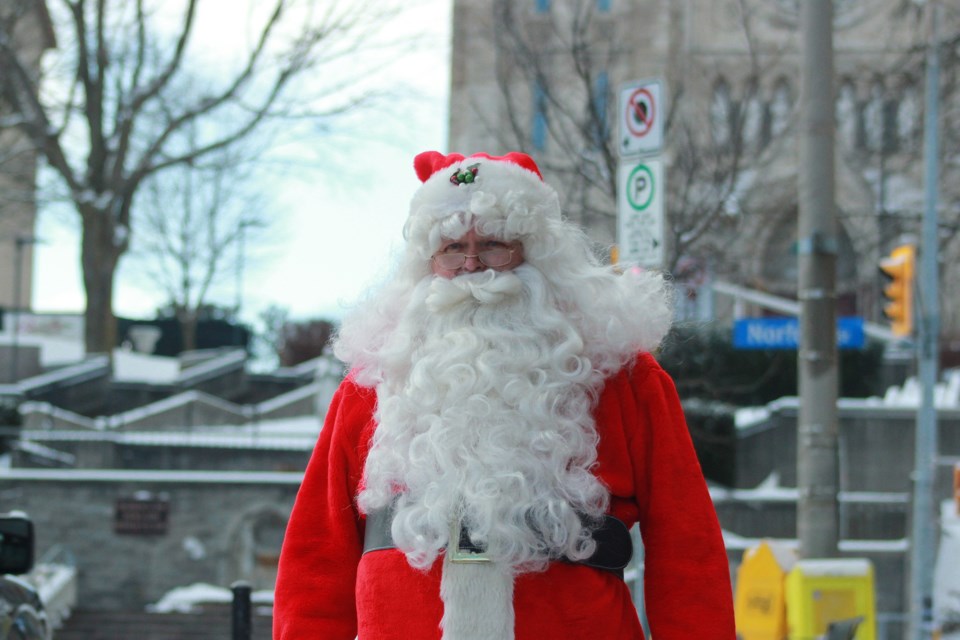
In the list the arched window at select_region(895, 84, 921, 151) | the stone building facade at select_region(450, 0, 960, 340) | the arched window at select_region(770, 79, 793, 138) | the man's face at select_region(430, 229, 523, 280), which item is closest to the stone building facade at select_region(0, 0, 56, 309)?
the stone building facade at select_region(450, 0, 960, 340)

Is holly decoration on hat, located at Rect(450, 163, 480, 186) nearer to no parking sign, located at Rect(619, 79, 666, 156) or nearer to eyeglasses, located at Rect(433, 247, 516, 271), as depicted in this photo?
eyeglasses, located at Rect(433, 247, 516, 271)

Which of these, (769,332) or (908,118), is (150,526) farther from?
(908,118)

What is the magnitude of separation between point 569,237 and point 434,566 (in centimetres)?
89

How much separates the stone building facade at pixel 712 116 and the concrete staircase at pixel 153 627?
5.37 metres

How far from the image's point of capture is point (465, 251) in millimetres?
2852

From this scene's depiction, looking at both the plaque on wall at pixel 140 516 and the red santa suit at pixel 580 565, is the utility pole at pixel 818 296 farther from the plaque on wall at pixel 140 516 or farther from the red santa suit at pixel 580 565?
the plaque on wall at pixel 140 516

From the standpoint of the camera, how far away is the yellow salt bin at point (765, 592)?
7844 millimetres

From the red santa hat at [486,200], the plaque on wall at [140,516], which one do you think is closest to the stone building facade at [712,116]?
the red santa hat at [486,200]

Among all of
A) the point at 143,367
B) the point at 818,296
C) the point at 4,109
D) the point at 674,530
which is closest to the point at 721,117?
the point at 818,296

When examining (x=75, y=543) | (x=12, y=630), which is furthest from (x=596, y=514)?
(x=75, y=543)

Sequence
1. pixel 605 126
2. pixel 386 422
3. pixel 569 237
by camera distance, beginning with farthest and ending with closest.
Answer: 1. pixel 605 126
2. pixel 569 237
3. pixel 386 422

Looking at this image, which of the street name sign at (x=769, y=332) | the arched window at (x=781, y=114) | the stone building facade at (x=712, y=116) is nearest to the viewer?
the street name sign at (x=769, y=332)

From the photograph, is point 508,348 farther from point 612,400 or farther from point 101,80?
A: point 101,80

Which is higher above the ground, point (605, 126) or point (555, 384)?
point (605, 126)
